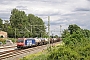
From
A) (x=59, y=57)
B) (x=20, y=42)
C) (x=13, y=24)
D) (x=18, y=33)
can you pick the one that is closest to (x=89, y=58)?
(x=59, y=57)

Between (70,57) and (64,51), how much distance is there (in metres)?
1.18

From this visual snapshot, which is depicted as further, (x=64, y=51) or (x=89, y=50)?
(x=89, y=50)

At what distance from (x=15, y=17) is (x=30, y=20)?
32.6 meters

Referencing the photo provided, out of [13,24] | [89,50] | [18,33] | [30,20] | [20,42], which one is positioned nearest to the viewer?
[89,50]

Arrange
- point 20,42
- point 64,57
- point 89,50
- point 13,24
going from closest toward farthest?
point 64,57 → point 89,50 → point 20,42 → point 13,24

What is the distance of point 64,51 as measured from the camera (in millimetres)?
24609

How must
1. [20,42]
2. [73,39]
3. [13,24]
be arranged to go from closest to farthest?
[73,39] → [20,42] → [13,24]

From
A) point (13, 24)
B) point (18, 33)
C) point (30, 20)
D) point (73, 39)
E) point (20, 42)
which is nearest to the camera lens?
point (73, 39)

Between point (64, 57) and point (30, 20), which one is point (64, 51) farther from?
point (30, 20)

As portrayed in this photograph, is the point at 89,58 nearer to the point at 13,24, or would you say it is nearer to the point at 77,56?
the point at 77,56

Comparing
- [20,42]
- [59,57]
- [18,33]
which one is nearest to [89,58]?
[59,57]

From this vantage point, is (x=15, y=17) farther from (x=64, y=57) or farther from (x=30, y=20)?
(x=64, y=57)

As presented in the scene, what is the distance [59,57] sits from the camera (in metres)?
23.8

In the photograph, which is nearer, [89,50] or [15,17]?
[89,50]
